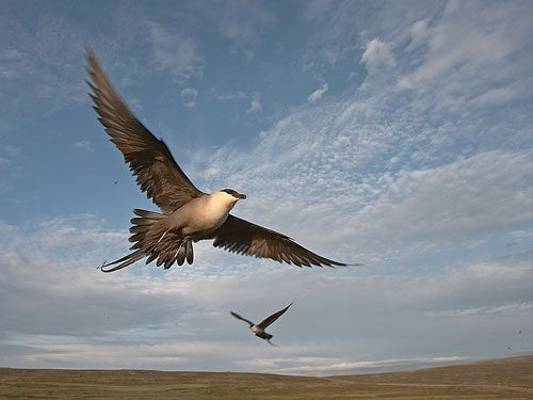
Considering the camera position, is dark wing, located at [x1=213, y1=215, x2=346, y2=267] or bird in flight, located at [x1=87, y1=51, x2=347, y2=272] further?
dark wing, located at [x1=213, y1=215, x2=346, y2=267]

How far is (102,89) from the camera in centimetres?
776

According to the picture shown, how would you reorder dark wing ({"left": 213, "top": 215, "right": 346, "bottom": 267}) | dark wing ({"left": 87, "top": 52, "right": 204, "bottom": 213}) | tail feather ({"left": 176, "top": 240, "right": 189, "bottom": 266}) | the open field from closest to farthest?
1. tail feather ({"left": 176, "top": 240, "right": 189, "bottom": 266})
2. dark wing ({"left": 87, "top": 52, "right": 204, "bottom": 213})
3. dark wing ({"left": 213, "top": 215, "right": 346, "bottom": 267})
4. the open field

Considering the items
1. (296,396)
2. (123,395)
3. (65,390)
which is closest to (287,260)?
(123,395)

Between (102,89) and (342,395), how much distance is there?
6656cm

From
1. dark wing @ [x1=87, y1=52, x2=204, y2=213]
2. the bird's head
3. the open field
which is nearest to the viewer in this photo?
the bird's head

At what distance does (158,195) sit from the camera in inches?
334

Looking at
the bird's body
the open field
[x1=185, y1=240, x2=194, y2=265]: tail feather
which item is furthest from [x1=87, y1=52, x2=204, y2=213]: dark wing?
the open field

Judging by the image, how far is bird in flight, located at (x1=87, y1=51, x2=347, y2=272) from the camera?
740 cm

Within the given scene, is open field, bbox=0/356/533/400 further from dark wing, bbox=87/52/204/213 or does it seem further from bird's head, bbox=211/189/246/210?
bird's head, bbox=211/189/246/210

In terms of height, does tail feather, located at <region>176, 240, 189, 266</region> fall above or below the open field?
below

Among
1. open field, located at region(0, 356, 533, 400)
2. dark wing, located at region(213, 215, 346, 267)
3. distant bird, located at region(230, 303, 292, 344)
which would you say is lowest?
distant bird, located at region(230, 303, 292, 344)

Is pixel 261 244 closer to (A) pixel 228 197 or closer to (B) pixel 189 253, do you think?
(B) pixel 189 253

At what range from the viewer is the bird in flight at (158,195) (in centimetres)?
740

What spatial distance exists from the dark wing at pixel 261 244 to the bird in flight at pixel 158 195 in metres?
2.19
